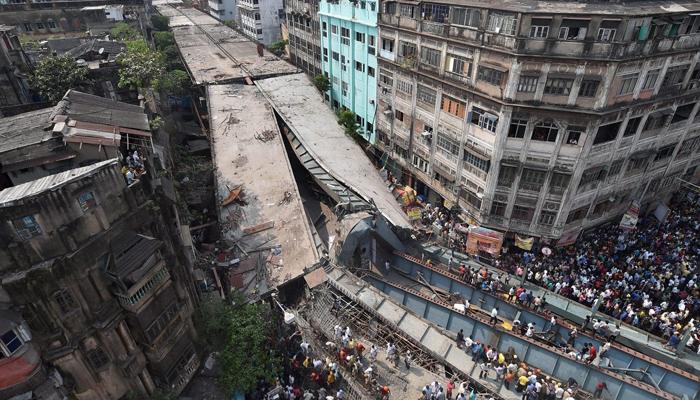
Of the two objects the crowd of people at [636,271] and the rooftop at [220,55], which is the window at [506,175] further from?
the rooftop at [220,55]

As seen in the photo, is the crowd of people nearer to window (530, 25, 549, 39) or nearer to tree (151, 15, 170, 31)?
window (530, 25, 549, 39)

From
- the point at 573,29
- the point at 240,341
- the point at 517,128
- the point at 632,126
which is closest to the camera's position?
the point at 240,341

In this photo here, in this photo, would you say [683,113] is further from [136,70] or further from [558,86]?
[136,70]

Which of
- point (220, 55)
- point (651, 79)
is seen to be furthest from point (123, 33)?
point (651, 79)

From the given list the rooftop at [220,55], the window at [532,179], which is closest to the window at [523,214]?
the window at [532,179]

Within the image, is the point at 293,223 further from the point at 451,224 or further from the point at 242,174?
the point at 451,224

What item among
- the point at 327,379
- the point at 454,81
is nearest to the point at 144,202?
the point at 327,379

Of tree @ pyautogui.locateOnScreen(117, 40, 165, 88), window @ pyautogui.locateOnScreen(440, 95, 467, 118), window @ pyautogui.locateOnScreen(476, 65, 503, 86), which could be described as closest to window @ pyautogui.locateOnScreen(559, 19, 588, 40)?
window @ pyautogui.locateOnScreen(476, 65, 503, 86)
